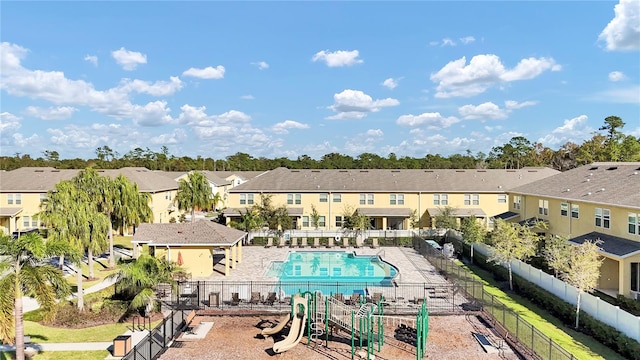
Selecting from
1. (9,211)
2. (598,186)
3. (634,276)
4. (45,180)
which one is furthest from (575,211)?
(9,211)

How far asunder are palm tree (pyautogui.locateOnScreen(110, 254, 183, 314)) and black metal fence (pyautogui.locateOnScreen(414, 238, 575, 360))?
15.5m

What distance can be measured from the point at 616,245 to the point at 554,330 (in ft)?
26.8

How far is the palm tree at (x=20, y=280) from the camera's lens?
1304 cm

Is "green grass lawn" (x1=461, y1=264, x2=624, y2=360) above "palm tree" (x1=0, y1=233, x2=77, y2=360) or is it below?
below

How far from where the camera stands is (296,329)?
17625 mm

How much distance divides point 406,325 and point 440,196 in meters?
30.1

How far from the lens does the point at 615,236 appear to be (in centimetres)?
2598

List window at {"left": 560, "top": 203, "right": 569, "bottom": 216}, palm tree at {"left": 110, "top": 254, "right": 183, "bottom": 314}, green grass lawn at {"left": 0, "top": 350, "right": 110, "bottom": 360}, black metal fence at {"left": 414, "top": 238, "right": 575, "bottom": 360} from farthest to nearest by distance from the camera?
window at {"left": 560, "top": 203, "right": 569, "bottom": 216}
palm tree at {"left": 110, "top": 254, "right": 183, "bottom": 314}
green grass lawn at {"left": 0, "top": 350, "right": 110, "bottom": 360}
black metal fence at {"left": 414, "top": 238, "right": 575, "bottom": 360}

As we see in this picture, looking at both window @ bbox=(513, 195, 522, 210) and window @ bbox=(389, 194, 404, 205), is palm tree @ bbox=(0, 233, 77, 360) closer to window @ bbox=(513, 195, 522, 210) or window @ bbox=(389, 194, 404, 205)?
window @ bbox=(389, 194, 404, 205)

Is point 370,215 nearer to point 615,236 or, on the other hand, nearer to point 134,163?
point 615,236

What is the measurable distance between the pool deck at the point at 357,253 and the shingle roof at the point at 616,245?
9.38 metres

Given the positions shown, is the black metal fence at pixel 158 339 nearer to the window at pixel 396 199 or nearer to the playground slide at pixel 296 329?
the playground slide at pixel 296 329

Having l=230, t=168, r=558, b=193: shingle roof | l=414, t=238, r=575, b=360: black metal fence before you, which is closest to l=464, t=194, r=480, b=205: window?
l=230, t=168, r=558, b=193: shingle roof

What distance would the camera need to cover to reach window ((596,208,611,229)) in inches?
1061
